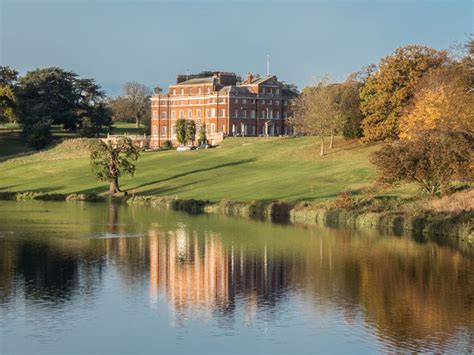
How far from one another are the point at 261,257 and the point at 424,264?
29.0ft

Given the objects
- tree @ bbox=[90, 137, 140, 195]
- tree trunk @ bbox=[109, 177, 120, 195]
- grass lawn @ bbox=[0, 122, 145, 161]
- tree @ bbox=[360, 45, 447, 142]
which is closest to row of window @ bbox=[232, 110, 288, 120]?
grass lawn @ bbox=[0, 122, 145, 161]

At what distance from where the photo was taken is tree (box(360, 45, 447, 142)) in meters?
112

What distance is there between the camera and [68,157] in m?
143

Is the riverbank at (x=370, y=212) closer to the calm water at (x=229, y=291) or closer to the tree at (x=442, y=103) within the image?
the calm water at (x=229, y=291)

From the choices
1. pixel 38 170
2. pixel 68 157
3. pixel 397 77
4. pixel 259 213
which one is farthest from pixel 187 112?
pixel 259 213

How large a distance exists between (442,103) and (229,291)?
59267 mm

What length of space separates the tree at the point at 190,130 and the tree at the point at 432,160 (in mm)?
93706

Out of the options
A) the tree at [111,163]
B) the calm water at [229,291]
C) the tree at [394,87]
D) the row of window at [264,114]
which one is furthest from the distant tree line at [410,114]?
the row of window at [264,114]

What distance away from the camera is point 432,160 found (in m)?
68.1

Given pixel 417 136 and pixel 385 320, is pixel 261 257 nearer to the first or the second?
pixel 385 320

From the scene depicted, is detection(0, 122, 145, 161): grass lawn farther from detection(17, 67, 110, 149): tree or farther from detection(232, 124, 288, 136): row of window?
detection(232, 124, 288, 136): row of window

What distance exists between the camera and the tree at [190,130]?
163 meters

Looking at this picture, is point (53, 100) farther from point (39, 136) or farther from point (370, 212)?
point (370, 212)

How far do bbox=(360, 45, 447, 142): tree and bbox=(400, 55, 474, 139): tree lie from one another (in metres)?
4.91
